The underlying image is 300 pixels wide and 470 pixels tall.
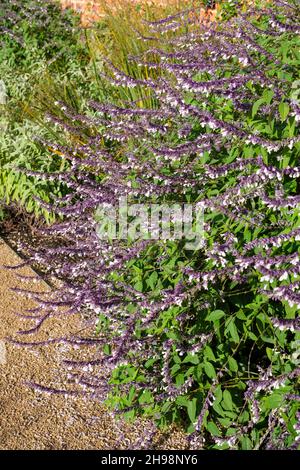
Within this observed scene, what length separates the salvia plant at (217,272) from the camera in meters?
2.37

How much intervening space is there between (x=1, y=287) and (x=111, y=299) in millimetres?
1615

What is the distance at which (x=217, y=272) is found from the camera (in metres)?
2.46

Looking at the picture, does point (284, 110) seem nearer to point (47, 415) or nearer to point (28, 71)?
point (47, 415)

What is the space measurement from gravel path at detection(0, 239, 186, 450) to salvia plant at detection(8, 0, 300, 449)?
16cm

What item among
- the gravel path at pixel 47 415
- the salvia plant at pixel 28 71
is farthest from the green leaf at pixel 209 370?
the salvia plant at pixel 28 71

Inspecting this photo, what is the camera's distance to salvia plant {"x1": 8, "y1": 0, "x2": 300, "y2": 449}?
237cm

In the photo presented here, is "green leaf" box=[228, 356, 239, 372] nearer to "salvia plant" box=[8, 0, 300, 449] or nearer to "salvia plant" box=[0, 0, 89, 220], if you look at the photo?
"salvia plant" box=[8, 0, 300, 449]

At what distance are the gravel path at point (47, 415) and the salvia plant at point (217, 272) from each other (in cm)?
16

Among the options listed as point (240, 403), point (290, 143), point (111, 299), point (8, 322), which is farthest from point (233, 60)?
point (8, 322)

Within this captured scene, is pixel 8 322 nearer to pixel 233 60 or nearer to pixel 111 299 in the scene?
pixel 111 299

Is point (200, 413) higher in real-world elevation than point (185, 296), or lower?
lower

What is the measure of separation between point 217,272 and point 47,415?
1.26m

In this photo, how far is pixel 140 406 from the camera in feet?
8.91

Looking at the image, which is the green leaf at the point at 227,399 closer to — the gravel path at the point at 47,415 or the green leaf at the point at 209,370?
the green leaf at the point at 209,370
